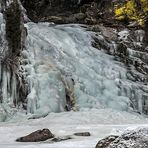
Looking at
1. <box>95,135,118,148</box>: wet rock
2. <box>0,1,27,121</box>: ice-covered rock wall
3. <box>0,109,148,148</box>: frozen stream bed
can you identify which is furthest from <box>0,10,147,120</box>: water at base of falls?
<box>95,135,118,148</box>: wet rock

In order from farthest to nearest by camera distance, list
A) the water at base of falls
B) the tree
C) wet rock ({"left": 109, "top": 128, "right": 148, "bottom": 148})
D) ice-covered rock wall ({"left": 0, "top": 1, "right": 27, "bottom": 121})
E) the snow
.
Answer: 1. the tree
2. the water at base of falls
3. ice-covered rock wall ({"left": 0, "top": 1, "right": 27, "bottom": 121})
4. the snow
5. wet rock ({"left": 109, "top": 128, "right": 148, "bottom": 148})

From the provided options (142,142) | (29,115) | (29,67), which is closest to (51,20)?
(29,67)

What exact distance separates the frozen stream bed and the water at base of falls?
2.07ft

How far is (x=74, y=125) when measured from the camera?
35.3 ft

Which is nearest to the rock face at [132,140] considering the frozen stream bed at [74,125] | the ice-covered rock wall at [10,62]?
the frozen stream bed at [74,125]

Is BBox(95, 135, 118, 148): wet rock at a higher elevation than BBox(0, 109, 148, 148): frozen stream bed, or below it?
higher

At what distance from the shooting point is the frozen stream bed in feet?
25.4

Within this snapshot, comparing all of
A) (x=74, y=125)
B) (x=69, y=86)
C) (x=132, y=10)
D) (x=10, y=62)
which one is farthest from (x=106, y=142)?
(x=132, y=10)

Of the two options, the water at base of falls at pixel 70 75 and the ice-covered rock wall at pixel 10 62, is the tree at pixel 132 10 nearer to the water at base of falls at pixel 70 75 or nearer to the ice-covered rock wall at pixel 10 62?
the water at base of falls at pixel 70 75

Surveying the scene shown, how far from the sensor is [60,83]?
13.7m

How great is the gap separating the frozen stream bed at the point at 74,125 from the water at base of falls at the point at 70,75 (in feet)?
2.07

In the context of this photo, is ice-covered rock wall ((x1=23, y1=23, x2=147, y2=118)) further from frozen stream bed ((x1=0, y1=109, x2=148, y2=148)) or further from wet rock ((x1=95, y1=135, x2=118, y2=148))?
wet rock ((x1=95, y1=135, x2=118, y2=148))

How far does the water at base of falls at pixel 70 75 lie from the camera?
13.3m

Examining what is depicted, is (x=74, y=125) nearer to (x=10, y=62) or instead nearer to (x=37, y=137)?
(x=37, y=137)
